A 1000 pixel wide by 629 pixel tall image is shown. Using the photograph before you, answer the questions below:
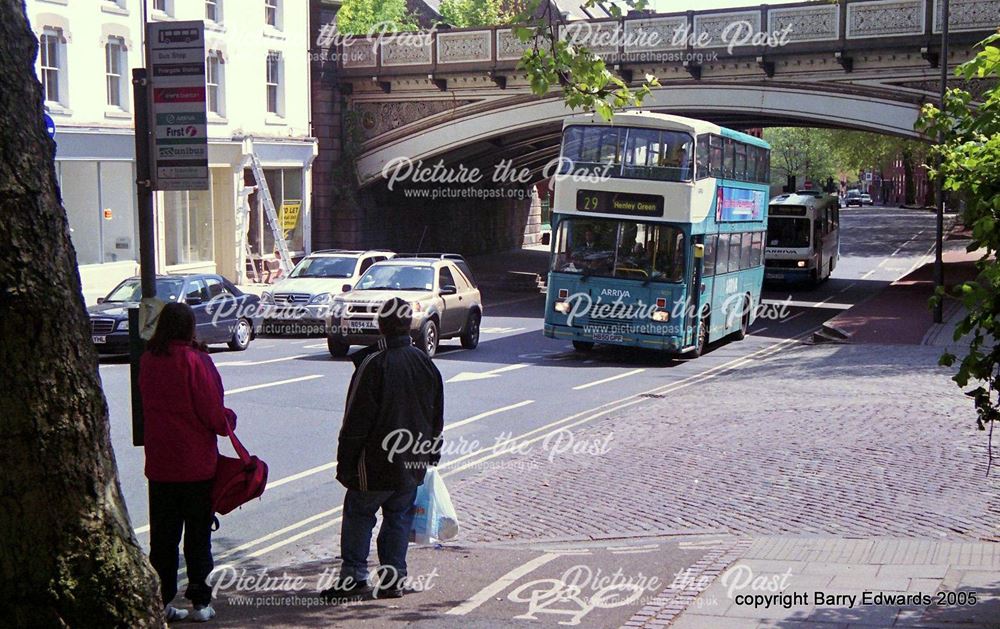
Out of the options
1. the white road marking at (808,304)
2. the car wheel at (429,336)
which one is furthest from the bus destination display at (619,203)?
the white road marking at (808,304)

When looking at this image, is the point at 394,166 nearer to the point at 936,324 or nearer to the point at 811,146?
the point at 936,324

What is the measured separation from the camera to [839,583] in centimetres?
711

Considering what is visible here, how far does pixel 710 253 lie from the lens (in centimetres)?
2208

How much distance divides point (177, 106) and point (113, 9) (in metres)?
24.4

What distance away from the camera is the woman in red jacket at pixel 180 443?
6.38m

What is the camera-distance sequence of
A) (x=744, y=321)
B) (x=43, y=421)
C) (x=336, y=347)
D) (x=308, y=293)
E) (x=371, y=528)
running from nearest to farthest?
(x=43, y=421) < (x=371, y=528) < (x=336, y=347) < (x=308, y=293) < (x=744, y=321)

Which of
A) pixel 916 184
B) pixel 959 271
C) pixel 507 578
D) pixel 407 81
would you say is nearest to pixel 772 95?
pixel 959 271

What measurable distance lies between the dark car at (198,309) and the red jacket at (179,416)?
1427 cm

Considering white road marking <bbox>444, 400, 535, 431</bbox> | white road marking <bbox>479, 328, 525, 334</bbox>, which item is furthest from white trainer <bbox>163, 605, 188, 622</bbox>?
white road marking <bbox>479, 328, 525, 334</bbox>

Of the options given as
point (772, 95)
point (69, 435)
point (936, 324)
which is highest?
point (772, 95)

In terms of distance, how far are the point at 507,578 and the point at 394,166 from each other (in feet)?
112

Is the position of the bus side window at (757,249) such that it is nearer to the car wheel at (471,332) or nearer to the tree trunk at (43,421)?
the car wheel at (471,332)

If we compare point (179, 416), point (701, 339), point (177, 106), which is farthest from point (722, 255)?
point (179, 416)

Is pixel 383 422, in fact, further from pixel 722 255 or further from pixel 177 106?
pixel 722 255
